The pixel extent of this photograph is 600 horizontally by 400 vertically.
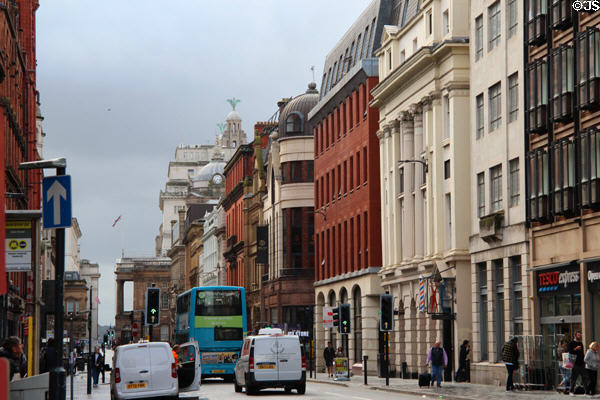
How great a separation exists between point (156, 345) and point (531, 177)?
15664 millimetres

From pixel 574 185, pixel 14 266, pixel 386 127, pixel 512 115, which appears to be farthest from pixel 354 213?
pixel 14 266

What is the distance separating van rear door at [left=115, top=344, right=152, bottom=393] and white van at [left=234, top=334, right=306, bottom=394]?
7.23 m

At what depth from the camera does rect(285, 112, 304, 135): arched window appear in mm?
92000

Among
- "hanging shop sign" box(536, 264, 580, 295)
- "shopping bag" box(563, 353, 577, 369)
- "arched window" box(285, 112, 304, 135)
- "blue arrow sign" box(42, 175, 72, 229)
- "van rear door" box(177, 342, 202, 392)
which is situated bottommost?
"van rear door" box(177, 342, 202, 392)

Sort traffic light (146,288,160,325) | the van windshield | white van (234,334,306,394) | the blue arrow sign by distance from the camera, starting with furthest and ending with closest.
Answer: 1. the van windshield
2. traffic light (146,288,160,325)
3. white van (234,334,306,394)
4. the blue arrow sign

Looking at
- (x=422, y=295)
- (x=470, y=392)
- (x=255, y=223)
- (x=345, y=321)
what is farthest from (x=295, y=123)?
(x=470, y=392)

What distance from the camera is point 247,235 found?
11188 centimetres

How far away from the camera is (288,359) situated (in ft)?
140

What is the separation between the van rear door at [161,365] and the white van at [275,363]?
683cm

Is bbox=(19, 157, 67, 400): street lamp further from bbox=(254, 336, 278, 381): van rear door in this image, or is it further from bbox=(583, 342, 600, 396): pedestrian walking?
bbox=(254, 336, 278, 381): van rear door

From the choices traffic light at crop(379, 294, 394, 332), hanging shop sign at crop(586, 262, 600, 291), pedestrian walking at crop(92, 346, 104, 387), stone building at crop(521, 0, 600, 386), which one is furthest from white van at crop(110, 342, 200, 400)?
pedestrian walking at crop(92, 346, 104, 387)

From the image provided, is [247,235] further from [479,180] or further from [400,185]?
[479,180]

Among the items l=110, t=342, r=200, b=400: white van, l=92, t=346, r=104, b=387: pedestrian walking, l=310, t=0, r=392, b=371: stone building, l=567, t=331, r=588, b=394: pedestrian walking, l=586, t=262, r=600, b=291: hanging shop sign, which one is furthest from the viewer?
l=310, t=0, r=392, b=371: stone building

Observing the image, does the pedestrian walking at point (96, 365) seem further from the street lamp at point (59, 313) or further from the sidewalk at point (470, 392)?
the street lamp at point (59, 313)
